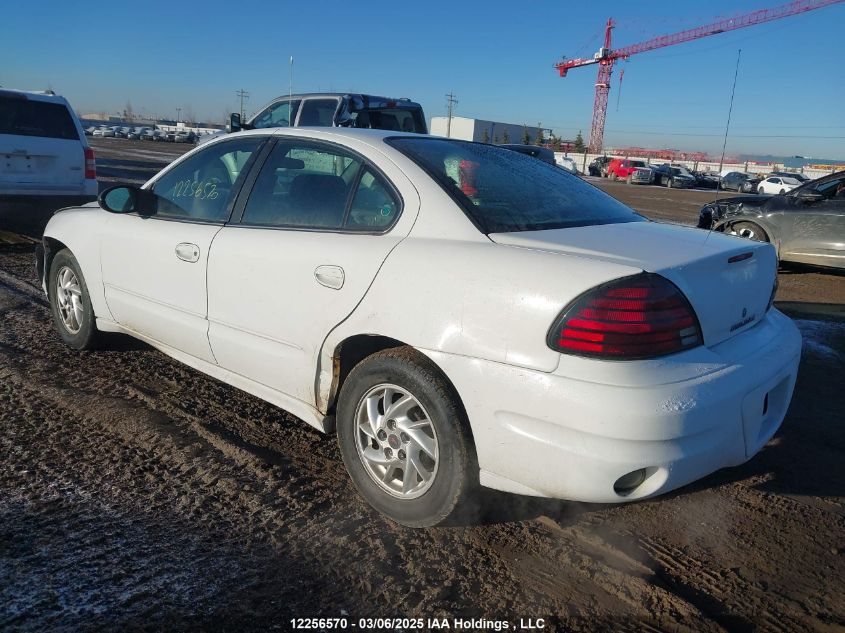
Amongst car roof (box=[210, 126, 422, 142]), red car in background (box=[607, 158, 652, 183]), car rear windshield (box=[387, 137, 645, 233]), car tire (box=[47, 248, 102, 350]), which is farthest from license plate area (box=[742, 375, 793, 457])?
red car in background (box=[607, 158, 652, 183])

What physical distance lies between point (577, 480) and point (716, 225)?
883 centimetres

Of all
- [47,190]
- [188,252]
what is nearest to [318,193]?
[188,252]

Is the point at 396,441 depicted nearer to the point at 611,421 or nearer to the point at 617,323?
the point at 611,421

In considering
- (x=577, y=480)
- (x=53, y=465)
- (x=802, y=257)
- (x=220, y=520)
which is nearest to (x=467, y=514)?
(x=577, y=480)

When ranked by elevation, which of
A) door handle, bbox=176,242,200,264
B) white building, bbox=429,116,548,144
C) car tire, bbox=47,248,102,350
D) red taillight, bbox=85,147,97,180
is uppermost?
white building, bbox=429,116,548,144

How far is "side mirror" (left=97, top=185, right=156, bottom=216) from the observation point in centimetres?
415

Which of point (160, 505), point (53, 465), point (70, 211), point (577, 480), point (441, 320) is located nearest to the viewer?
point (577, 480)

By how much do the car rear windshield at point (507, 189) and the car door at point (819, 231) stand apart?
6.37m

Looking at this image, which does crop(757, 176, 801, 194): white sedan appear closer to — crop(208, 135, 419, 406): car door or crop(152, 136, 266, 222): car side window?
crop(152, 136, 266, 222): car side window

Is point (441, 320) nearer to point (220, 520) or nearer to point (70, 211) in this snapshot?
point (220, 520)

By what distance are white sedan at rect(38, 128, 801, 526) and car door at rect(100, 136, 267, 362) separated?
0.7 inches

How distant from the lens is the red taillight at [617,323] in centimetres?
230

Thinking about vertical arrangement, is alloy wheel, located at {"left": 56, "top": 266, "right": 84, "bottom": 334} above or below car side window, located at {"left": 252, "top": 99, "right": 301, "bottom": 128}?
below

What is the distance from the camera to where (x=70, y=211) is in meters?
4.82
